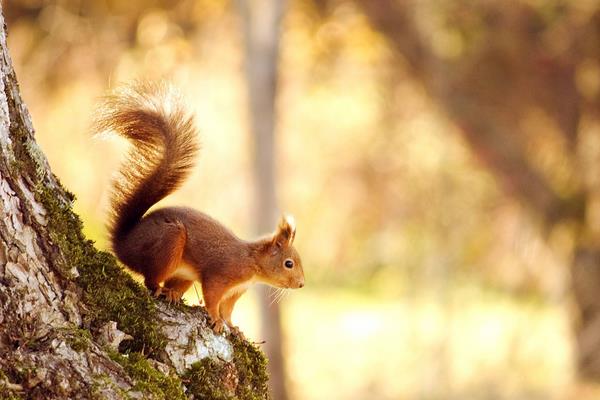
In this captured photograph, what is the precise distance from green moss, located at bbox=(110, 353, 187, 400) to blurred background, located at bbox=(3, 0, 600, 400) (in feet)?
16.4

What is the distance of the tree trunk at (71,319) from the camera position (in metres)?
1.51

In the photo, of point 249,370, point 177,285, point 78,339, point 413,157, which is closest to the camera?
point 78,339

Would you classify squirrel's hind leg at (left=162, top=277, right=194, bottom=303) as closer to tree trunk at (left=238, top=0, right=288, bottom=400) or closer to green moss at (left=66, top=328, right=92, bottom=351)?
green moss at (left=66, top=328, right=92, bottom=351)

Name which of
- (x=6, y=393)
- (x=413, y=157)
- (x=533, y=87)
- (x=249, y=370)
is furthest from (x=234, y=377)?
(x=533, y=87)

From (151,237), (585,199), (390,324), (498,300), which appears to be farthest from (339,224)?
(151,237)

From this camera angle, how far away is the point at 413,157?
8086 mm

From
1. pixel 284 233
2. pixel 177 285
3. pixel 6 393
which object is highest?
pixel 284 233

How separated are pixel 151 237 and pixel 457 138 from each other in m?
6.21

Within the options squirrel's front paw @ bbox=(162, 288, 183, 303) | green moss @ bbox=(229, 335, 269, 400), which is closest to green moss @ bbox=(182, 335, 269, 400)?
green moss @ bbox=(229, 335, 269, 400)

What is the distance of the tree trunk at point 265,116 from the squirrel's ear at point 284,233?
10.9 ft

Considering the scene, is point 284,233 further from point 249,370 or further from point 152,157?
point 249,370

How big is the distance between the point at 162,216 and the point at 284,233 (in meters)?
0.46

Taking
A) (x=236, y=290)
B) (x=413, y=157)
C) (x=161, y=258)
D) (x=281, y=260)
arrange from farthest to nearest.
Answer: (x=413, y=157), (x=281, y=260), (x=236, y=290), (x=161, y=258)

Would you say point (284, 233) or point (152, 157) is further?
point (284, 233)
